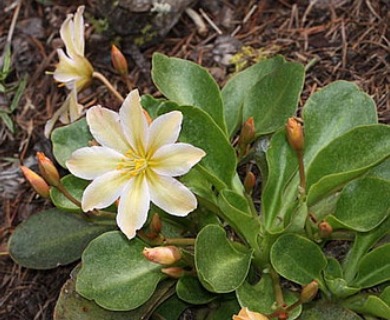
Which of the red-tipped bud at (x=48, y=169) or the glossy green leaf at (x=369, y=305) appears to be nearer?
the glossy green leaf at (x=369, y=305)

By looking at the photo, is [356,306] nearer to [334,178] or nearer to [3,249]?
[334,178]

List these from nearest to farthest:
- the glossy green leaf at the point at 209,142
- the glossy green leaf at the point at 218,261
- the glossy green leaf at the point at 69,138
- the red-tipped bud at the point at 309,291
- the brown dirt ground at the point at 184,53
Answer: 1. the red-tipped bud at the point at 309,291
2. the glossy green leaf at the point at 218,261
3. the glossy green leaf at the point at 209,142
4. the glossy green leaf at the point at 69,138
5. the brown dirt ground at the point at 184,53

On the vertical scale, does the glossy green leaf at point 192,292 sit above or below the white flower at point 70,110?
below

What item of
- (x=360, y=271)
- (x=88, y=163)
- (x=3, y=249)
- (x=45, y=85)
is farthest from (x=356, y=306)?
(x=45, y=85)

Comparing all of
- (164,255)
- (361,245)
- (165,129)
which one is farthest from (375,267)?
(165,129)

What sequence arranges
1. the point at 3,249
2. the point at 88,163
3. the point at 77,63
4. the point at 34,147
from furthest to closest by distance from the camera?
the point at 34,147 < the point at 3,249 < the point at 77,63 < the point at 88,163

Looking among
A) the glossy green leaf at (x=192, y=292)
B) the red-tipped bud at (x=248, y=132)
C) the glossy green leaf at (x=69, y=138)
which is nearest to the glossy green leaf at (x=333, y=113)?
the red-tipped bud at (x=248, y=132)

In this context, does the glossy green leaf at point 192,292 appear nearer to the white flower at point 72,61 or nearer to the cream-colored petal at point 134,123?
the cream-colored petal at point 134,123
